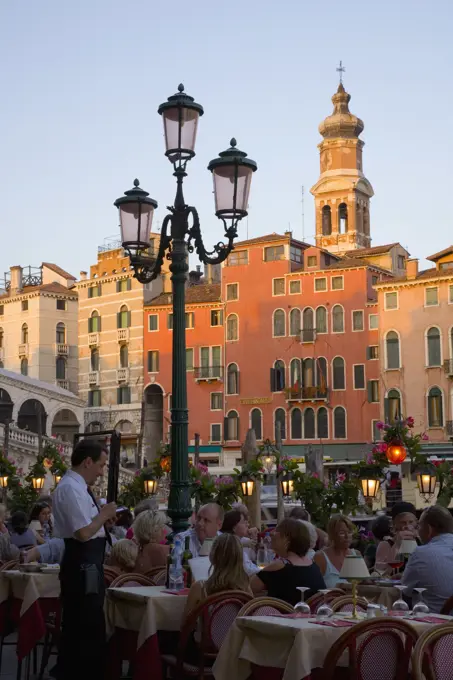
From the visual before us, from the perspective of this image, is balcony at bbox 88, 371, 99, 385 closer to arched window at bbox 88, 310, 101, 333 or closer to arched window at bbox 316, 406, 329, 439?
arched window at bbox 88, 310, 101, 333

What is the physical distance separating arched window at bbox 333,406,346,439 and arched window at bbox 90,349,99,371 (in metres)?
12.2

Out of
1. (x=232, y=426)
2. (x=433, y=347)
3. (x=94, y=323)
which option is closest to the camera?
(x=433, y=347)

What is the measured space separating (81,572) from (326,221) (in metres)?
49.7

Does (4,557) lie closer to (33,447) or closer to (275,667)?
(275,667)

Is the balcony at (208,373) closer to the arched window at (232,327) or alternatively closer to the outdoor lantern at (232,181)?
the arched window at (232,327)

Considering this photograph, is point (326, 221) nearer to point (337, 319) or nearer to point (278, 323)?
point (278, 323)

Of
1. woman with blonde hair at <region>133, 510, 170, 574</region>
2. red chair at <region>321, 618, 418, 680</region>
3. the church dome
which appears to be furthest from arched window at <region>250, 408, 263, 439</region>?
red chair at <region>321, 618, 418, 680</region>

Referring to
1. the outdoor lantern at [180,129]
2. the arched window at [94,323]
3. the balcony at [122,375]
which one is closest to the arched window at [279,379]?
the balcony at [122,375]

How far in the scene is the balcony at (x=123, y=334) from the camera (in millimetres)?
48194

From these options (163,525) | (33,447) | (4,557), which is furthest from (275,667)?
(33,447)

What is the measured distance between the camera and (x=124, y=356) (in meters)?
48.4

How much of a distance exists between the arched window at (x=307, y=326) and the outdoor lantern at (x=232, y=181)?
34915 millimetres

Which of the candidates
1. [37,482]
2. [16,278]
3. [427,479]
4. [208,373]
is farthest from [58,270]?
[427,479]

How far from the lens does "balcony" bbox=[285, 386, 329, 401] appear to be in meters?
43.2
